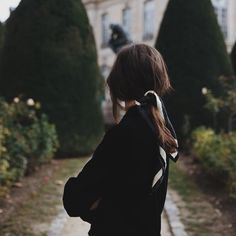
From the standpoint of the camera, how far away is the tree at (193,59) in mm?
12148

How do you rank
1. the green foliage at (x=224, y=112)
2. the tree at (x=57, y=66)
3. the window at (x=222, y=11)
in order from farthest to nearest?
the window at (x=222, y=11), the green foliage at (x=224, y=112), the tree at (x=57, y=66)

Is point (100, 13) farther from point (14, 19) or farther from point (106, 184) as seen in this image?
point (106, 184)

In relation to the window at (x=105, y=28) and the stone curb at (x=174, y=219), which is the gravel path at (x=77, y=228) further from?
the window at (x=105, y=28)

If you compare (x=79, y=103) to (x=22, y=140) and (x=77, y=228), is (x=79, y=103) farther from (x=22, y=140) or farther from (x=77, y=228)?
(x=77, y=228)

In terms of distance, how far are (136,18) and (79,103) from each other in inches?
957

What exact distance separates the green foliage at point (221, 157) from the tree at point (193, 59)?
2.37m

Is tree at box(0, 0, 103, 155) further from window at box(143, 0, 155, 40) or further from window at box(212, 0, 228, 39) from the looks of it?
window at box(143, 0, 155, 40)

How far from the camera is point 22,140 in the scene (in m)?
8.43

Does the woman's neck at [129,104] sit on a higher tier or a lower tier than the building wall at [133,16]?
higher

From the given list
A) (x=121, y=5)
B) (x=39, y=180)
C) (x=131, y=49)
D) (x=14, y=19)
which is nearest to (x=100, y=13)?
(x=121, y=5)

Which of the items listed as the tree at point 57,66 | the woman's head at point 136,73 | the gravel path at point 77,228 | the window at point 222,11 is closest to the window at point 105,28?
the window at point 222,11

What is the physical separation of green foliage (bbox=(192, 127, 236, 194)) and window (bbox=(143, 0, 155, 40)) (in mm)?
24283

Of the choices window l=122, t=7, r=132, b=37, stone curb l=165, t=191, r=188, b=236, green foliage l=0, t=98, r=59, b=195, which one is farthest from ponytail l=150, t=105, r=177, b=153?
window l=122, t=7, r=132, b=37

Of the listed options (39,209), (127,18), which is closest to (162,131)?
(39,209)
